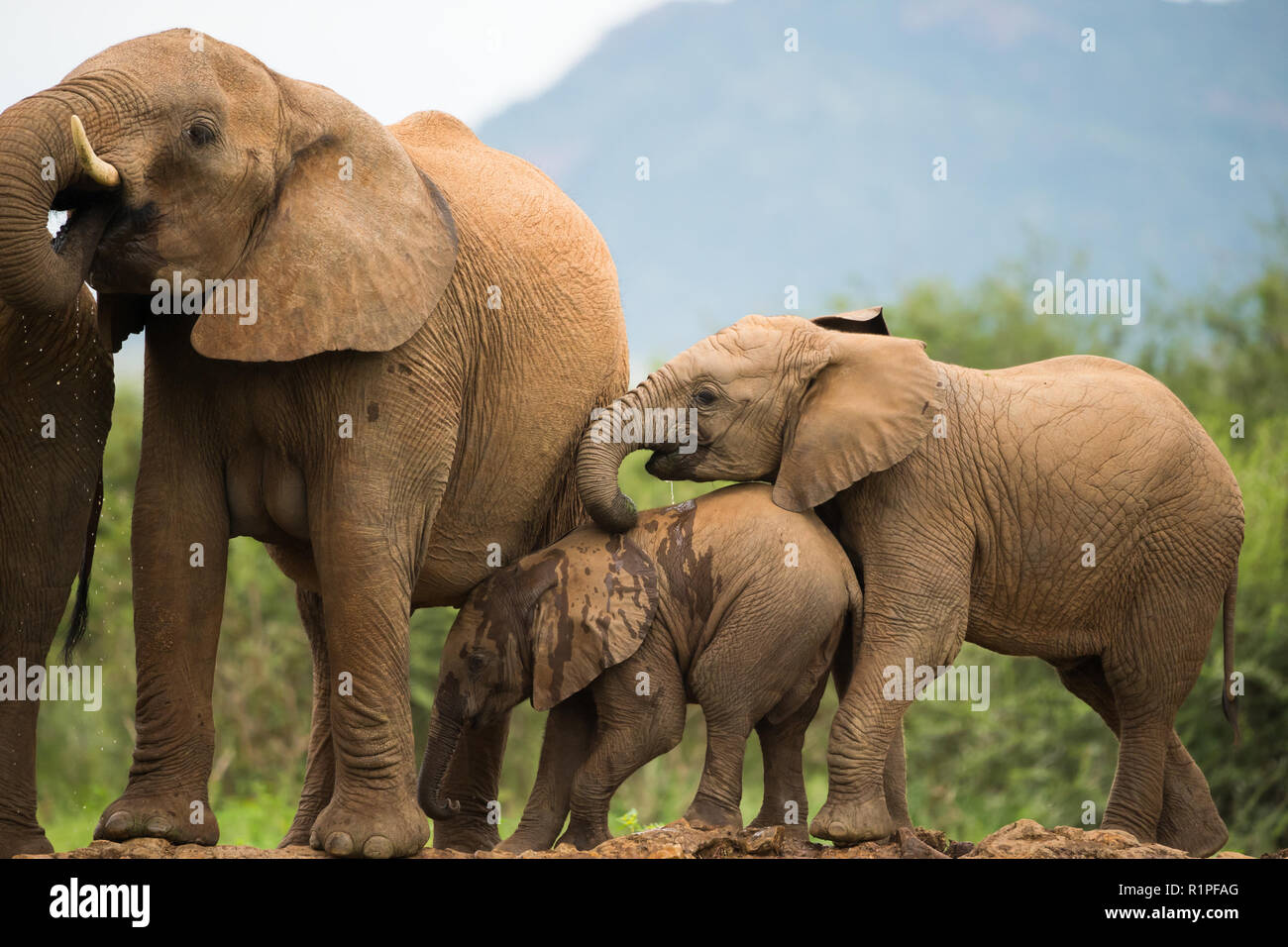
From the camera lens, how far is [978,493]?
23.5ft

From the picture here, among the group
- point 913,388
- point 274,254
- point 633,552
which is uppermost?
point 274,254

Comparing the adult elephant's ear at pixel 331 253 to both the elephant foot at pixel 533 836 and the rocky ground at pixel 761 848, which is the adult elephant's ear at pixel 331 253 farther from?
the elephant foot at pixel 533 836

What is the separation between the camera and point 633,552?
7160 mm

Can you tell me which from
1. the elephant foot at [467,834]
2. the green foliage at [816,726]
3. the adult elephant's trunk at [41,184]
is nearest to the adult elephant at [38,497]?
the adult elephant's trunk at [41,184]

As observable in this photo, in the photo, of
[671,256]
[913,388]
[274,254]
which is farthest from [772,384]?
[671,256]

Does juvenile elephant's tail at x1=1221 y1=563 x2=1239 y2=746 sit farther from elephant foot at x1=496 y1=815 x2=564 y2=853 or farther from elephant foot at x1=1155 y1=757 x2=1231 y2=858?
elephant foot at x1=496 y1=815 x2=564 y2=853

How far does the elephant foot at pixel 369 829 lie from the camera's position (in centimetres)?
639

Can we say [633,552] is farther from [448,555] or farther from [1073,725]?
[1073,725]

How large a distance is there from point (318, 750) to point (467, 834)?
78cm

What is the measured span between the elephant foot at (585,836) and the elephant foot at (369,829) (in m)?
0.71

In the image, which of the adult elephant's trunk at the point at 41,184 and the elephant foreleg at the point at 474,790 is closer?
the adult elephant's trunk at the point at 41,184
